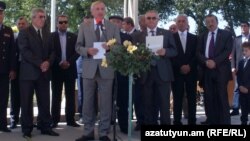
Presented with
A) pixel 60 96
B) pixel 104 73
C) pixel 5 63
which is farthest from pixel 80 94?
pixel 104 73

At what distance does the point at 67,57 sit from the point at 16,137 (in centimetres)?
181

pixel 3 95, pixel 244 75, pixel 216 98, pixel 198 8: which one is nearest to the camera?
pixel 3 95

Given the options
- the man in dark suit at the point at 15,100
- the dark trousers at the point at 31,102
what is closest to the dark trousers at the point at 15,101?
the man in dark suit at the point at 15,100


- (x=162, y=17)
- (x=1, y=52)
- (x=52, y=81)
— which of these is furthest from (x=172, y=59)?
(x=162, y=17)

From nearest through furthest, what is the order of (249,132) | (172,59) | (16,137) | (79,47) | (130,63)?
(249,132), (130,63), (79,47), (16,137), (172,59)

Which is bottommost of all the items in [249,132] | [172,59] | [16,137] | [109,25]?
[16,137]

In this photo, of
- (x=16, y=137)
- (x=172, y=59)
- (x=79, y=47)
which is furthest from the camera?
(x=172, y=59)

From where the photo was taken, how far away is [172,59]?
8.89 meters

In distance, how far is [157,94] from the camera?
322 inches

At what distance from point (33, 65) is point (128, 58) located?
1893mm

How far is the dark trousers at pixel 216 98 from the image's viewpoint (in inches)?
340

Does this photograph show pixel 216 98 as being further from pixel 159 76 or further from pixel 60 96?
pixel 60 96

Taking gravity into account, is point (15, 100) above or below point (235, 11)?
below

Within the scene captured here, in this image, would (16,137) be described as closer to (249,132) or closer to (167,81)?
(167,81)
